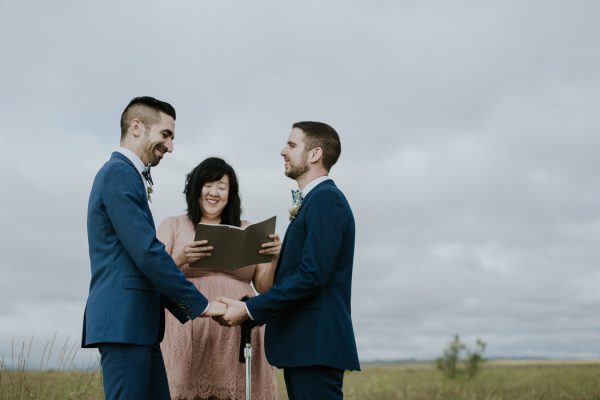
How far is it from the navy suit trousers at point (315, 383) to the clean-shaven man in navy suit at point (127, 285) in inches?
30.4

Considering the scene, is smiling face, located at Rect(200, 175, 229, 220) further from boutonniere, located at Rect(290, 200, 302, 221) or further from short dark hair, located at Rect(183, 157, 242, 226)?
boutonniere, located at Rect(290, 200, 302, 221)

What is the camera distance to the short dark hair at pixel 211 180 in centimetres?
587

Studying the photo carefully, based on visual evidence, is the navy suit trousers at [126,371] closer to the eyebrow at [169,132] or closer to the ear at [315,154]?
the eyebrow at [169,132]

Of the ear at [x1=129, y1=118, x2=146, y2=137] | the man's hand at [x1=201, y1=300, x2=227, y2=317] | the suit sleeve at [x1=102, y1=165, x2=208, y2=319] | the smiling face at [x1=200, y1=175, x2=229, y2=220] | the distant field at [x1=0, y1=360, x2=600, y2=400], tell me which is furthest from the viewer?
the distant field at [x1=0, y1=360, x2=600, y2=400]

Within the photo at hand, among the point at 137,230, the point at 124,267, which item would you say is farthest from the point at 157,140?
the point at 124,267

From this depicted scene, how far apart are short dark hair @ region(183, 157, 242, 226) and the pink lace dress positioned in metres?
0.39

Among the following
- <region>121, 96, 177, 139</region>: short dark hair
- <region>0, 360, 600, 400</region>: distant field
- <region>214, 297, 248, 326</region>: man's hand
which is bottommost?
<region>0, 360, 600, 400</region>: distant field

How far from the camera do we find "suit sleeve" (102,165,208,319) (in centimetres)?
406

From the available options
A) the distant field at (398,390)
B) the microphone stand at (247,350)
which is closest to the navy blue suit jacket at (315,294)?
the microphone stand at (247,350)

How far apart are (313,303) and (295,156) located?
3.49 ft

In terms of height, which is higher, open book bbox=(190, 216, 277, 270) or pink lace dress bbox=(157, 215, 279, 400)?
open book bbox=(190, 216, 277, 270)

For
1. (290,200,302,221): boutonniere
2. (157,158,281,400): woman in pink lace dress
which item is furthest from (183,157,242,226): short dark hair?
(290,200,302,221): boutonniere

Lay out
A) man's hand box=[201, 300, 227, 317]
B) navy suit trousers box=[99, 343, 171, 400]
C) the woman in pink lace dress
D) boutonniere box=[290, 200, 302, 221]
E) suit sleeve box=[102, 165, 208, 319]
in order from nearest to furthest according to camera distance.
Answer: navy suit trousers box=[99, 343, 171, 400] → suit sleeve box=[102, 165, 208, 319] → man's hand box=[201, 300, 227, 317] → boutonniere box=[290, 200, 302, 221] → the woman in pink lace dress

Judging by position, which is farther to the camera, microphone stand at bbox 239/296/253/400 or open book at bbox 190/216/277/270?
open book at bbox 190/216/277/270
